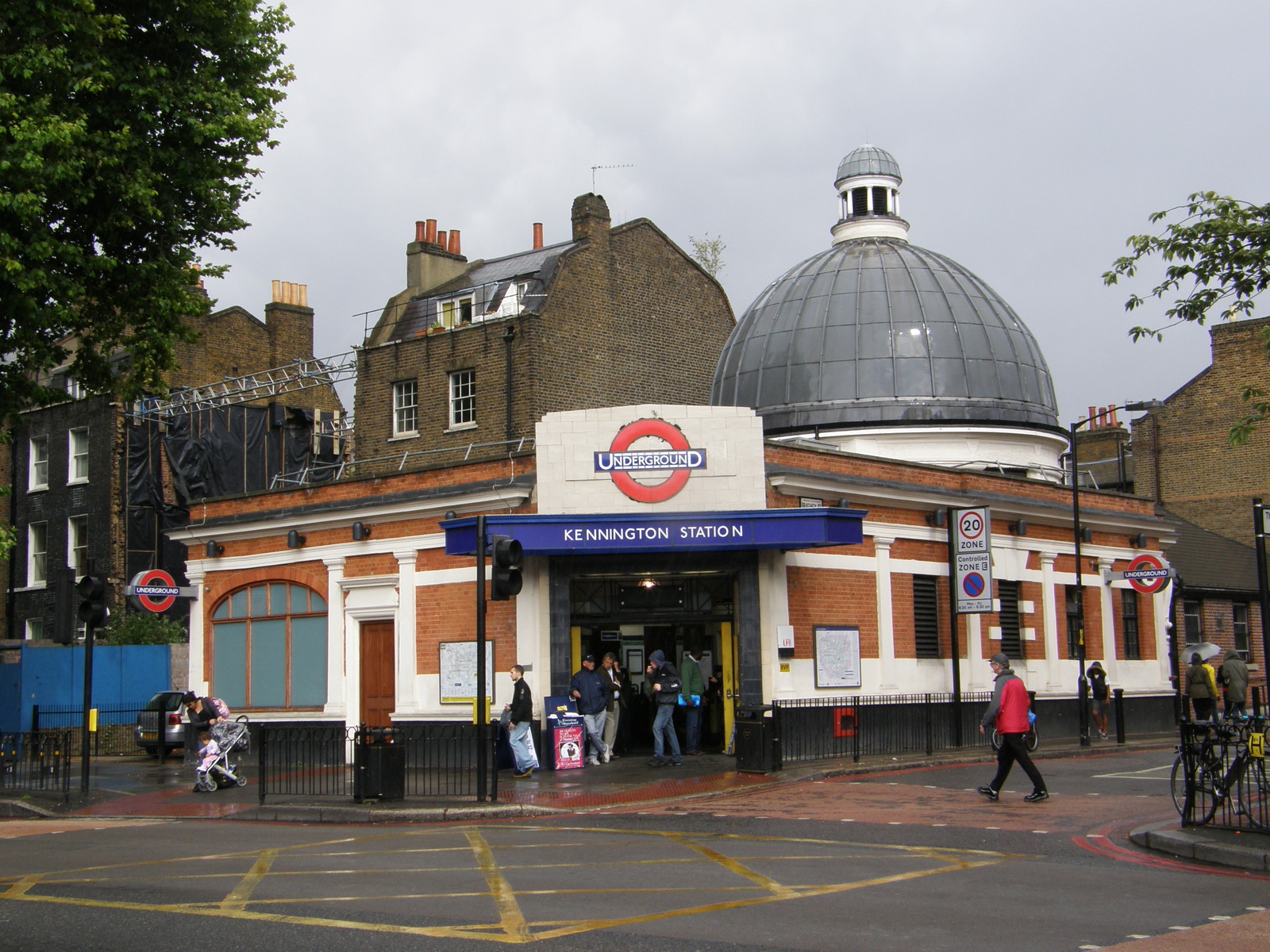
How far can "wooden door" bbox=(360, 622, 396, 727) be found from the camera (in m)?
25.0

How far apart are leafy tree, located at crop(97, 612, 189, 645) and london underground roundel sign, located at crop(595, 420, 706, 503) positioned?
60.5 feet

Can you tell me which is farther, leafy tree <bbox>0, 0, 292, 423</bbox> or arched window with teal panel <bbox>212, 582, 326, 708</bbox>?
arched window with teal panel <bbox>212, 582, 326, 708</bbox>

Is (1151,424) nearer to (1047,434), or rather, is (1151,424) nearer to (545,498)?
(1047,434)

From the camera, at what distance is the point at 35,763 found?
838 inches

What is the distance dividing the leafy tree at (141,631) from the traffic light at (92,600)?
1616cm

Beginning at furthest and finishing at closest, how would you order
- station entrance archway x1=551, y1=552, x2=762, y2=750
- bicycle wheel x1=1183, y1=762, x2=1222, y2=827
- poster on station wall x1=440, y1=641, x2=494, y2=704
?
poster on station wall x1=440, y1=641, x2=494, y2=704 → station entrance archway x1=551, y1=552, x2=762, y2=750 → bicycle wheel x1=1183, y1=762, x2=1222, y2=827

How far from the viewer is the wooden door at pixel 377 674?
25.0 metres

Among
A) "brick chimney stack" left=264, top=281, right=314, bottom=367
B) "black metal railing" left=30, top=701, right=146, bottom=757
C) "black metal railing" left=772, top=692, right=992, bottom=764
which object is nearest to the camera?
"black metal railing" left=772, top=692, right=992, bottom=764

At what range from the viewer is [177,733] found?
27859 millimetres

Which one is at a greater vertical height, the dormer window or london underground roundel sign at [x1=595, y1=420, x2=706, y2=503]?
the dormer window

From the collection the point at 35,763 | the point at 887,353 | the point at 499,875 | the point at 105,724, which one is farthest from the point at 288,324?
the point at 499,875

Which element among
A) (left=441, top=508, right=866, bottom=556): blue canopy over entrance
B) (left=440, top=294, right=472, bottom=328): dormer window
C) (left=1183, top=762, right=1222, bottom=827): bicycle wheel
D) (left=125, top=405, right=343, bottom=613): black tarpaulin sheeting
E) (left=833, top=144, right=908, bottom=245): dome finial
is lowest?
(left=1183, top=762, right=1222, bottom=827): bicycle wheel

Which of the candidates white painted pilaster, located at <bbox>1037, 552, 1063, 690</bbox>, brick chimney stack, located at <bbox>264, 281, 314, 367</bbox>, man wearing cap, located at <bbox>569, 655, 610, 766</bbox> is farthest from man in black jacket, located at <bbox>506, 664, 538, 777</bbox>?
brick chimney stack, located at <bbox>264, 281, 314, 367</bbox>

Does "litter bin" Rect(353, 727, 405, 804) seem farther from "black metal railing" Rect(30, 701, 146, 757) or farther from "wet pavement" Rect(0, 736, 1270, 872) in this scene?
"black metal railing" Rect(30, 701, 146, 757)
